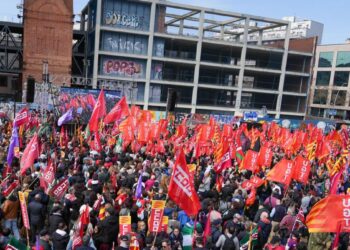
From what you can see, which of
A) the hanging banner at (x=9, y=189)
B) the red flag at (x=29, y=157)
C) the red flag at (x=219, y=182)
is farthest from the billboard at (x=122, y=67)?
the hanging banner at (x=9, y=189)

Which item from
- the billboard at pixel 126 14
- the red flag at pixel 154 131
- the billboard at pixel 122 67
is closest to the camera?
the red flag at pixel 154 131

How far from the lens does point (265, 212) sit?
820 cm

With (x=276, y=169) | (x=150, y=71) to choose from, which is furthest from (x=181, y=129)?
(x=150, y=71)

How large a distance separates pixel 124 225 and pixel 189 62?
40716mm

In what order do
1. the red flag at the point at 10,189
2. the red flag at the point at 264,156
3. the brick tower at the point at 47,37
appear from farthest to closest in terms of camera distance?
the brick tower at the point at 47,37 → the red flag at the point at 264,156 → the red flag at the point at 10,189

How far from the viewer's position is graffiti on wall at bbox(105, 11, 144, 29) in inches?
1667

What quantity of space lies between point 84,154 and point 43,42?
99.0 ft

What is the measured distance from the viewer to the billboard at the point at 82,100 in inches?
1090

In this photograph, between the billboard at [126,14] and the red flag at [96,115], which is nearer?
the red flag at [96,115]

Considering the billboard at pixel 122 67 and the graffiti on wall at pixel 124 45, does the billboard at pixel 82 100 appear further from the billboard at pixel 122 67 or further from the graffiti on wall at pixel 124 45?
the graffiti on wall at pixel 124 45

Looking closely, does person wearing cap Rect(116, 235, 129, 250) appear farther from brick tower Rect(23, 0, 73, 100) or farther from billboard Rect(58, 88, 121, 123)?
brick tower Rect(23, 0, 73, 100)

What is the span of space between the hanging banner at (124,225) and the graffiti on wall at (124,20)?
38022mm

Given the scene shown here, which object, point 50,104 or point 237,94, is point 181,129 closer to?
point 50,104

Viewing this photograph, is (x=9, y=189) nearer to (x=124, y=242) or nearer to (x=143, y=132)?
(x=124, y=242)
